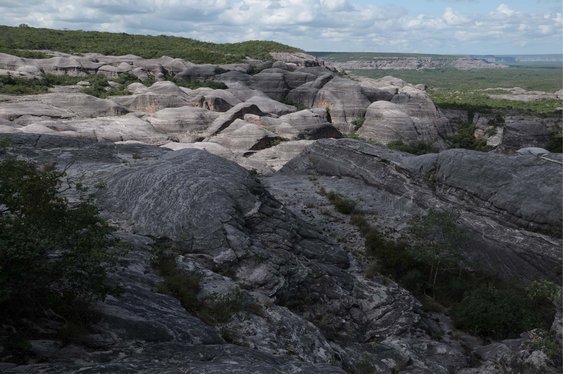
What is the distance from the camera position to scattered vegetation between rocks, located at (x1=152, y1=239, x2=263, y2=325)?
33.4 ft

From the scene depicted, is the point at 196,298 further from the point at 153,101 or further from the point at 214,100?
the point at 214,100

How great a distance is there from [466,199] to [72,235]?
16495 mm

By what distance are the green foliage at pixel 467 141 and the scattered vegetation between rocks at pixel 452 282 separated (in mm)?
32070

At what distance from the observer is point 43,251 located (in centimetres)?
692

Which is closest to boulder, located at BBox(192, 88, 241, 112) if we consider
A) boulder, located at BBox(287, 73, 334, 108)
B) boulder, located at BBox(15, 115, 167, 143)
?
boulder, located at BBox(15, 115, 167, 143)

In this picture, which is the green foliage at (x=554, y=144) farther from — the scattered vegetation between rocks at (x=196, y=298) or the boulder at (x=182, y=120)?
the scattered vegetation between rocks at (x=196, y=298)

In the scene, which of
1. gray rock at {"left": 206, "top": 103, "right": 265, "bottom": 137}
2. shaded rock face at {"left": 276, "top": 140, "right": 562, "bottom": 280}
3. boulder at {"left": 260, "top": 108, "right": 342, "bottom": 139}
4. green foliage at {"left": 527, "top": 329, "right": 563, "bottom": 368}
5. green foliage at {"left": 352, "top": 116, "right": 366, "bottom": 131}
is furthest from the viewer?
green foliage at {"left": 352, "top": 116, "right": 366, "bottom": 131}

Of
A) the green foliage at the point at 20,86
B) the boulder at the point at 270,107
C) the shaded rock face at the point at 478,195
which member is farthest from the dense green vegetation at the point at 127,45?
the shaded rock face at the point at 478,195

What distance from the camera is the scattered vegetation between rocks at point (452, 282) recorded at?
14562mm

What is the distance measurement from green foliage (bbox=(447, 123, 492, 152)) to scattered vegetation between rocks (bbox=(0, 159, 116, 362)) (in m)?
44.7

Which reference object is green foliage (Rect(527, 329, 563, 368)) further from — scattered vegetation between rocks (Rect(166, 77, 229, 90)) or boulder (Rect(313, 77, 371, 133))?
scattered vegetation between rocks (Rect(166, 77, 229, 90))

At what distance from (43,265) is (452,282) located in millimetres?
13754

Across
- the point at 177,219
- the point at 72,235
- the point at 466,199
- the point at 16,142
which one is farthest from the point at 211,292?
the point at 16,142

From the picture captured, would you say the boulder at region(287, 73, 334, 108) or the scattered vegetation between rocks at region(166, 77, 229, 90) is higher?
the scattered vegetation between rocks at region(166, 77, 229, 90)
